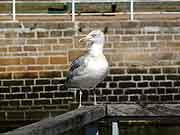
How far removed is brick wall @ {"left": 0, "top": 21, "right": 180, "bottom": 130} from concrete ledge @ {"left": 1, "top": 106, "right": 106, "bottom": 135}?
652cm

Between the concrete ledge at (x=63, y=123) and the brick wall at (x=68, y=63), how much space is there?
6.52 m

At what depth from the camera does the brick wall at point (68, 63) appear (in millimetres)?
10414

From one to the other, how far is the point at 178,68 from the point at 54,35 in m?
2.11

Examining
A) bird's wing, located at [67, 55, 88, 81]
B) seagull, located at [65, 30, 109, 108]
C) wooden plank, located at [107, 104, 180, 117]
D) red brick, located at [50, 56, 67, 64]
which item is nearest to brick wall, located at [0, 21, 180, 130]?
red brick, located at [50, 56, 67, 64]

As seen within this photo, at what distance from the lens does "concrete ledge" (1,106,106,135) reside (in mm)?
2908

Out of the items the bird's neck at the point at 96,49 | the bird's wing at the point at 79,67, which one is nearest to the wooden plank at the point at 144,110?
the bird's neck at the point at 96,49

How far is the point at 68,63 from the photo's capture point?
10.6 m

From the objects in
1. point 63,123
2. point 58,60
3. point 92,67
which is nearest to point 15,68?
point 58,60

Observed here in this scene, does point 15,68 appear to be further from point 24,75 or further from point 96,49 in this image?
point 96,49

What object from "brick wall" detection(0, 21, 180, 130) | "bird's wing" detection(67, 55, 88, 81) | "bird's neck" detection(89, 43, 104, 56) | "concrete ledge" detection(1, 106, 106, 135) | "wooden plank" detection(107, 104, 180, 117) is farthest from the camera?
"brick wall" detection(0, 21, 180, 130)

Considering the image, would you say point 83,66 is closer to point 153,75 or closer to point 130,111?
point 130,111

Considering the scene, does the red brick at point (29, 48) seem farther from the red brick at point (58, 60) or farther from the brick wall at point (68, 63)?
the red brick at point (58, 60)

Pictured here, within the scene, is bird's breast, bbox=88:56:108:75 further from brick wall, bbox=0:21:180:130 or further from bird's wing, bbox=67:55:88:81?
brick wall, bbox=0:21:180:130

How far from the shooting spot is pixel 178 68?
10547 mm
